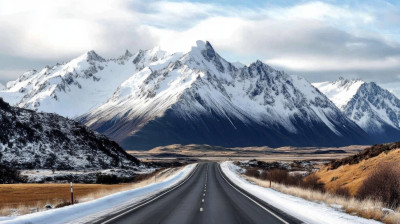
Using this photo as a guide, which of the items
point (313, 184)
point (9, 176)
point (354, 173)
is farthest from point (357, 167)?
point (9, 176)

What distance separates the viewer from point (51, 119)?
334 ft

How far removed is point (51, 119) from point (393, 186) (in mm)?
84270

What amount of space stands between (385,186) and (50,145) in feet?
237

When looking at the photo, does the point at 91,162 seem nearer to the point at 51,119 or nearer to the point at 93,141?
the point at 93,141

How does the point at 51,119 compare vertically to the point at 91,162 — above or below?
above

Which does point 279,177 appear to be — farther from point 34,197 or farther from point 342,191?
point 34,197

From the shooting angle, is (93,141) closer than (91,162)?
No

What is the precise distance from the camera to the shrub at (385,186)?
29.6 m

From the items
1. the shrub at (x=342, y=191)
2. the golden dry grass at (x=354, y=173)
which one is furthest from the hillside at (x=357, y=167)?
the shrub at (x=342, y=191)

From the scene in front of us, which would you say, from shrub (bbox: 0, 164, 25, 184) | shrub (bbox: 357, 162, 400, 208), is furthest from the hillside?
shrub (bbox: 0, 164, 25, 184)

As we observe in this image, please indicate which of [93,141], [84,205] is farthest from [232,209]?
[93,141]

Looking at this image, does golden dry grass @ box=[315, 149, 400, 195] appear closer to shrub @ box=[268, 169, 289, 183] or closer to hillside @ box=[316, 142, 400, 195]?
hillside @ box=[316, 142, 400, 195]

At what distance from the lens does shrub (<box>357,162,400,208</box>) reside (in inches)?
1164

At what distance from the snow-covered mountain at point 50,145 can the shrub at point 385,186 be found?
203 ft
